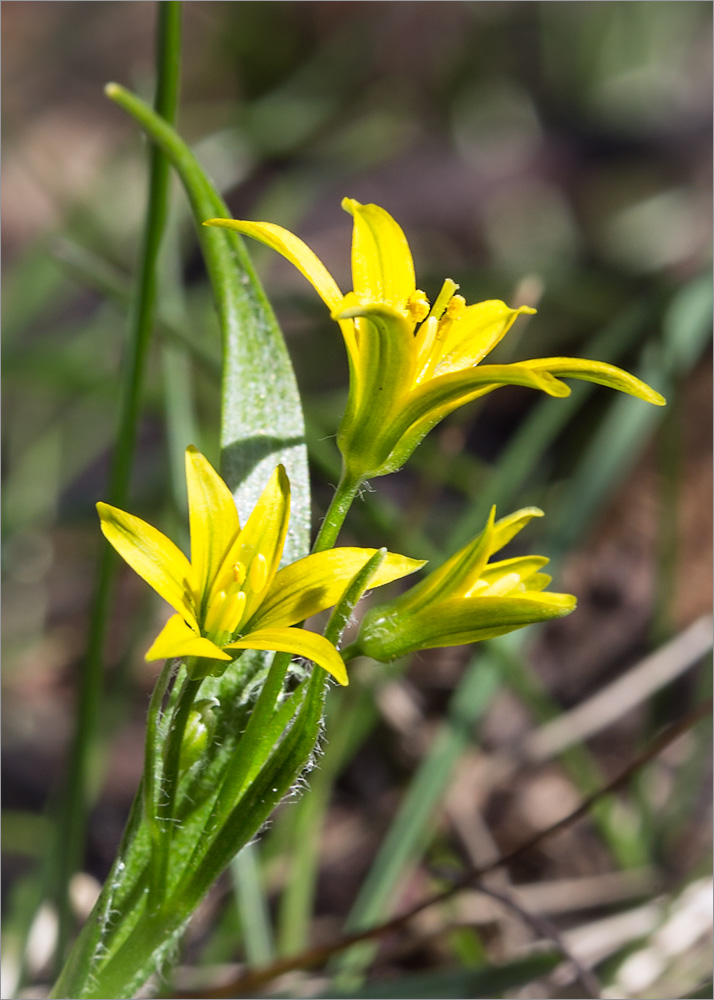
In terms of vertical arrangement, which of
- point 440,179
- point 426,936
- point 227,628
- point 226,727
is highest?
point 440,179

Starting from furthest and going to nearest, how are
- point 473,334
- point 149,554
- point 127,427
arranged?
point 127,427, point 473,334, point 149,554

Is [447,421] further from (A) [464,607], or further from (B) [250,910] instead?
(A) [464,607]

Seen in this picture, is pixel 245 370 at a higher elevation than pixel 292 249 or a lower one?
lower

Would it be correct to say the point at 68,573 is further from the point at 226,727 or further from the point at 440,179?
the point at 440,179

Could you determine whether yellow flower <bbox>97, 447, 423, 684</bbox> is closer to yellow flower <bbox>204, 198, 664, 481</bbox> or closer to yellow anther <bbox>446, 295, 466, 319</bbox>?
yellow flower <bbox>204, 198, 664, 481</bbox>

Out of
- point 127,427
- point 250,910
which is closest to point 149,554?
point 127,427

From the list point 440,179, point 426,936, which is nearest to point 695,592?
point 426,936
